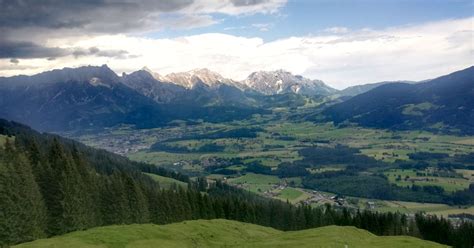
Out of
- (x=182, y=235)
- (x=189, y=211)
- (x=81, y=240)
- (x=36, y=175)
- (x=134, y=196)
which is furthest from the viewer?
(x=189, y=211)

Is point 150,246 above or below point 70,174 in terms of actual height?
below

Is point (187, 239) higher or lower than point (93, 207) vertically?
lower

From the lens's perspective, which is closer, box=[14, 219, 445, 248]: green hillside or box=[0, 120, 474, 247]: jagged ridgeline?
box=[14, 219, 445, 248]: green hillside

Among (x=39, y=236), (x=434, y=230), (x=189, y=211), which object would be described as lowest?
(x=434, y=230)

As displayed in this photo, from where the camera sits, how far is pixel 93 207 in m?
106

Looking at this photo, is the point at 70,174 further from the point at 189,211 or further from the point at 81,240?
the point at 189,211

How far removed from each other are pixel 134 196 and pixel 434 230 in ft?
322

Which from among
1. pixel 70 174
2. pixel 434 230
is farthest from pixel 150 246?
pixel 434 230

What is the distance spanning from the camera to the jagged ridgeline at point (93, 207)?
8425cm

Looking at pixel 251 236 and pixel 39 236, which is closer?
pixel 39 236

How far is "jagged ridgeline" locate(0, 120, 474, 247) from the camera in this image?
8425 cm

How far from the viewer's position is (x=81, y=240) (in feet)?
214

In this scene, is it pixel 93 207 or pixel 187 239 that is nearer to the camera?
pixel 187 239

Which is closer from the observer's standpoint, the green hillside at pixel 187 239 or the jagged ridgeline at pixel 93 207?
the green hillside at pixel 187 239
